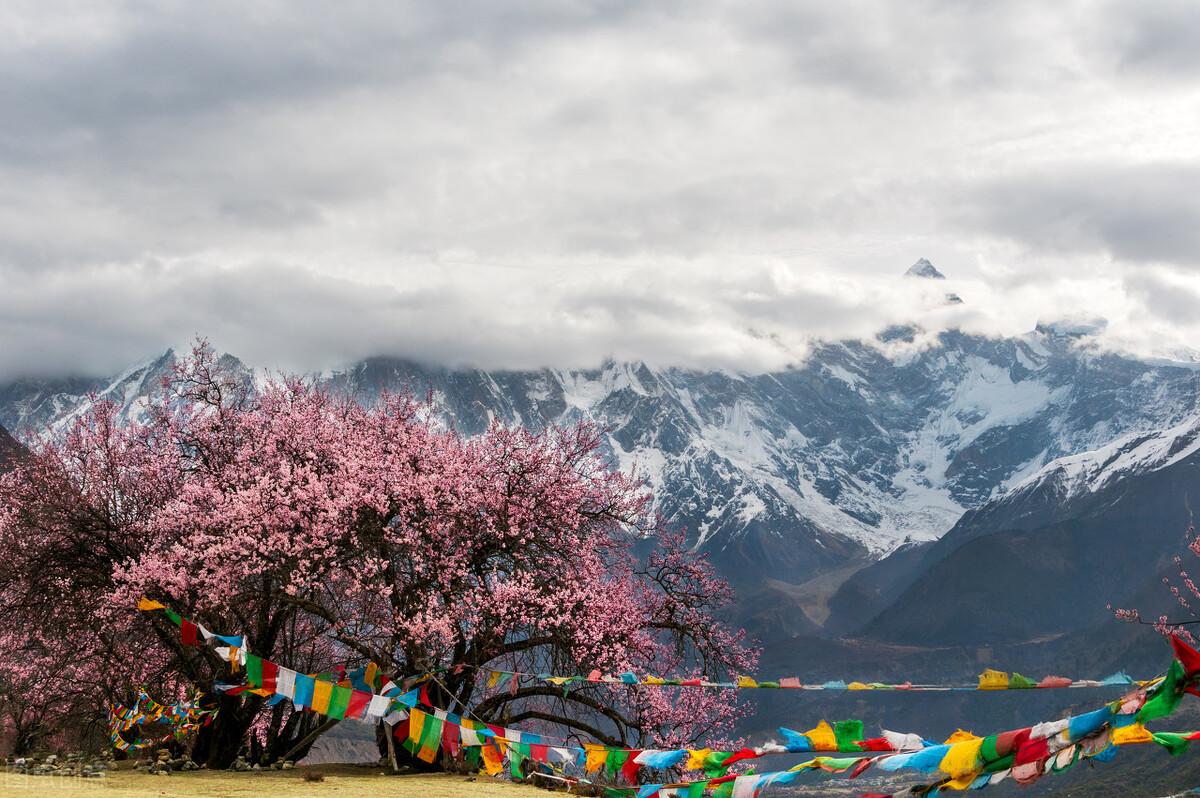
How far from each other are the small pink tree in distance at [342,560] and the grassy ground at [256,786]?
3.38 m

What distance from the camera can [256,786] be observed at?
953 inches

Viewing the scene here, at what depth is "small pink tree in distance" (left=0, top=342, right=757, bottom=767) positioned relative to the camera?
30.4 metres

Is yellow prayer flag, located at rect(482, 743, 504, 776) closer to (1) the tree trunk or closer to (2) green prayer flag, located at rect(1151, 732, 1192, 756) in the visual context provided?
(1) the tree trunk

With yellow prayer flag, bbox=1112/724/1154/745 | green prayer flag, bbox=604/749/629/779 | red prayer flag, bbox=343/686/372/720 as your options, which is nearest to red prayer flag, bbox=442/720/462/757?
red prayer flag, bbox=343/686/372/720

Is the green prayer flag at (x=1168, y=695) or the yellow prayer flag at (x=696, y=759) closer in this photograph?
the green prayer flag at (x=1168, y=695)

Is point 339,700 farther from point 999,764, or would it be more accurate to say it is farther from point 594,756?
point 999,764

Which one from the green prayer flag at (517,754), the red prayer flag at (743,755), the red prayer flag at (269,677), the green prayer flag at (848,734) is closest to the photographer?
the green prayer flag at (848,734)

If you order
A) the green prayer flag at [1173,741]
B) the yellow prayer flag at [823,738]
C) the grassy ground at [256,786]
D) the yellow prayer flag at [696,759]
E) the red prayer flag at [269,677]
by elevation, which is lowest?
the grassy ground at [256,786]

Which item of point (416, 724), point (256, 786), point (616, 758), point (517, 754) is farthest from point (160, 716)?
point (616, 758)

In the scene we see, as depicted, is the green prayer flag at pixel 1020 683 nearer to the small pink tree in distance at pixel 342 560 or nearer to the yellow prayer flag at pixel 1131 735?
the yellow prayer flag at pixel 1131 735

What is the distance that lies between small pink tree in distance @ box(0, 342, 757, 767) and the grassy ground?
3382 mm

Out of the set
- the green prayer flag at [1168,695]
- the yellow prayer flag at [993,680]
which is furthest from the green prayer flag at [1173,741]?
the yellow prayer flag at [993,680]

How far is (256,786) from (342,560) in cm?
858

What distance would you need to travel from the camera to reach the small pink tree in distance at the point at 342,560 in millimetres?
30375
